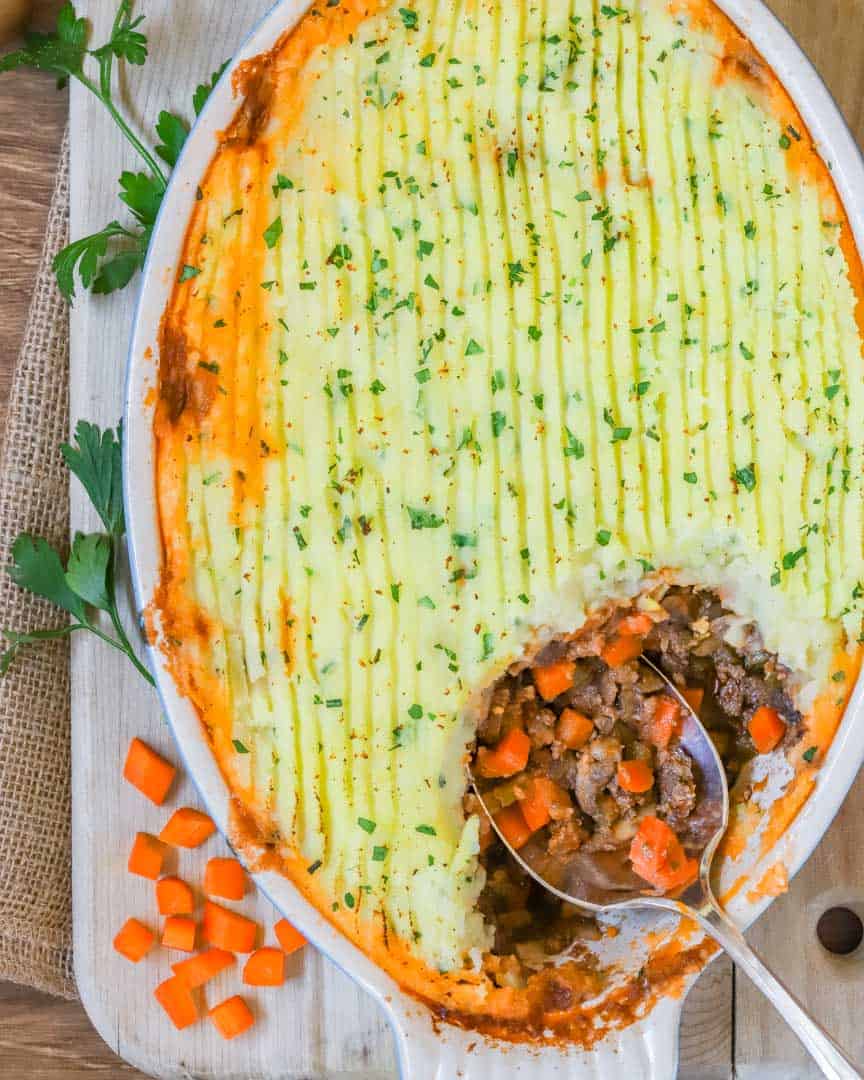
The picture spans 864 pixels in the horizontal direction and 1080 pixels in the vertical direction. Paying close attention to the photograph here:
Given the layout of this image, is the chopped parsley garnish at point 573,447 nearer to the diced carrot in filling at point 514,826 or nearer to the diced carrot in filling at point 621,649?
the diced carrot in filling at point 621,649

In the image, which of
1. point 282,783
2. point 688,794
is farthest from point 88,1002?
point 688,794

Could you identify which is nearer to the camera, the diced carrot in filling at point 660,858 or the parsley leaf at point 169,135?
the diced carrot in filling at point 660,858

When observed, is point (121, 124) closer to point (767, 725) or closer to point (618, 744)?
point (618, 744)

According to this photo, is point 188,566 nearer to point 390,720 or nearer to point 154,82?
point 390,720

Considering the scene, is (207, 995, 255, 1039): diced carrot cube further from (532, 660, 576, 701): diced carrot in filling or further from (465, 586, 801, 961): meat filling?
(532, 660, 576, 701): diced carrot in filling

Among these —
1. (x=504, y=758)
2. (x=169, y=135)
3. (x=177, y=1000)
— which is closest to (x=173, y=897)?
(x=177, y=1000)

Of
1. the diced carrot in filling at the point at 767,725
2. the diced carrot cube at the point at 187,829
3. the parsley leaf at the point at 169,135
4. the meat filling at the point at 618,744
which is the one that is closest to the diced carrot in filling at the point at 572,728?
the meat filling at the point at 618,744
